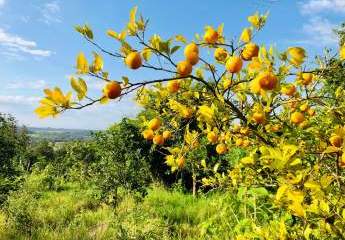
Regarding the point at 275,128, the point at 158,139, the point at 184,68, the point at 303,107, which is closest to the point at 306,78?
the point at 303,107

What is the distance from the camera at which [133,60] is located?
127 cm

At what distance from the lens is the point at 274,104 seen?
186 cm

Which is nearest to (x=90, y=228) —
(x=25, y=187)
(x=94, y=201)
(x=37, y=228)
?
(x=37, y=228)

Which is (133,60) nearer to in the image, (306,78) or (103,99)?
(103,99)

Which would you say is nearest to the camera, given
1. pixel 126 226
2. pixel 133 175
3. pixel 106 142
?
pixel 126 226

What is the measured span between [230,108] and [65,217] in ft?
21.4

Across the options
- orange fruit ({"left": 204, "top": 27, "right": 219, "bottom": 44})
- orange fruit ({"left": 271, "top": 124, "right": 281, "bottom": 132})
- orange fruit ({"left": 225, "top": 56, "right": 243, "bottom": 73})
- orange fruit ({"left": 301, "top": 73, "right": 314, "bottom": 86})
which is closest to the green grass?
orange fruit ({"left": 271, "top": 124, "right": 281, "bottom": 132})

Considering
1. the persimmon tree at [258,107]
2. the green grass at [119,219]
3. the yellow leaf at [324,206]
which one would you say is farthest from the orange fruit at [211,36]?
the green grass at [119,219]

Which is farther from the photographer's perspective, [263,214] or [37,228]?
[37,228]

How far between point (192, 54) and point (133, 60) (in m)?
0.18

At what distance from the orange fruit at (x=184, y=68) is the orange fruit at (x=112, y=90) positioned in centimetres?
18

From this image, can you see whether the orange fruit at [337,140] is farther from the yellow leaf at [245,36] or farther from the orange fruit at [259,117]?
the yellow leaf at [245,36]

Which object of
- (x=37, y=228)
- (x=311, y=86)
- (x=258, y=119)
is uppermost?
(x=311, y=86)

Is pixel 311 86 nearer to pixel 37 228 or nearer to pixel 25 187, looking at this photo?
pixel 37 228
